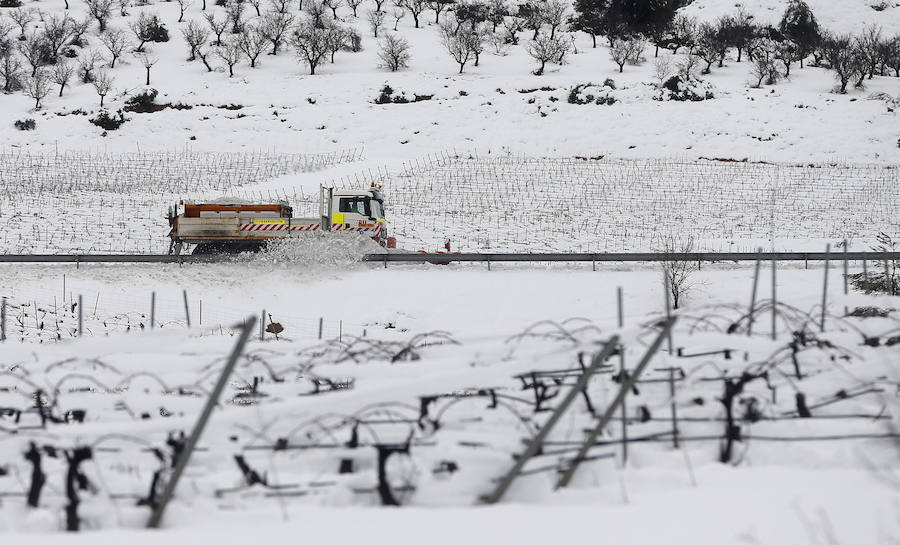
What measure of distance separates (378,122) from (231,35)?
31174 mm

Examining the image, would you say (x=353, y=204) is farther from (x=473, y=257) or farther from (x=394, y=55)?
(x=394, y=55)

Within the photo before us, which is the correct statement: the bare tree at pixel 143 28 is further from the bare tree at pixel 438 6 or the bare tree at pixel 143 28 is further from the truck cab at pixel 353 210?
the truck cab at pixel 353 210

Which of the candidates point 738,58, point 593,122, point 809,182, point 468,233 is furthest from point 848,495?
point 738,58

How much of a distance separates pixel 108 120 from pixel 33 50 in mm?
21018

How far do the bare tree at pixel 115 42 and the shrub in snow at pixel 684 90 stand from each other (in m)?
45.5

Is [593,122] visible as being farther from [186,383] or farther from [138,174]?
[186,383]

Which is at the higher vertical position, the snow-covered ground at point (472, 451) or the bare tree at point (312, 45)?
the bare tree at point (312, 45)

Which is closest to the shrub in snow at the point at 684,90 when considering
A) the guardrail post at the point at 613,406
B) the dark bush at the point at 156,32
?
the dark bush at the point at 156,32

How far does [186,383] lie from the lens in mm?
6836

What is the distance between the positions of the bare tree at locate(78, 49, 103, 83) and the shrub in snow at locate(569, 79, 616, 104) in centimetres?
3851

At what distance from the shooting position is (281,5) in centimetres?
9269

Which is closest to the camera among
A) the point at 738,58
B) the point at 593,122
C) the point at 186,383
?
the point at 186,383

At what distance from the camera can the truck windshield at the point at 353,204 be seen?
25578 millimetres

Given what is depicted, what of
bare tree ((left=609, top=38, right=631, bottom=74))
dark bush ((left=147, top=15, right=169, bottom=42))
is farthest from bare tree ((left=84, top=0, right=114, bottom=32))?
bare tree ((left=609, top=38, right=631, bottom=74))
